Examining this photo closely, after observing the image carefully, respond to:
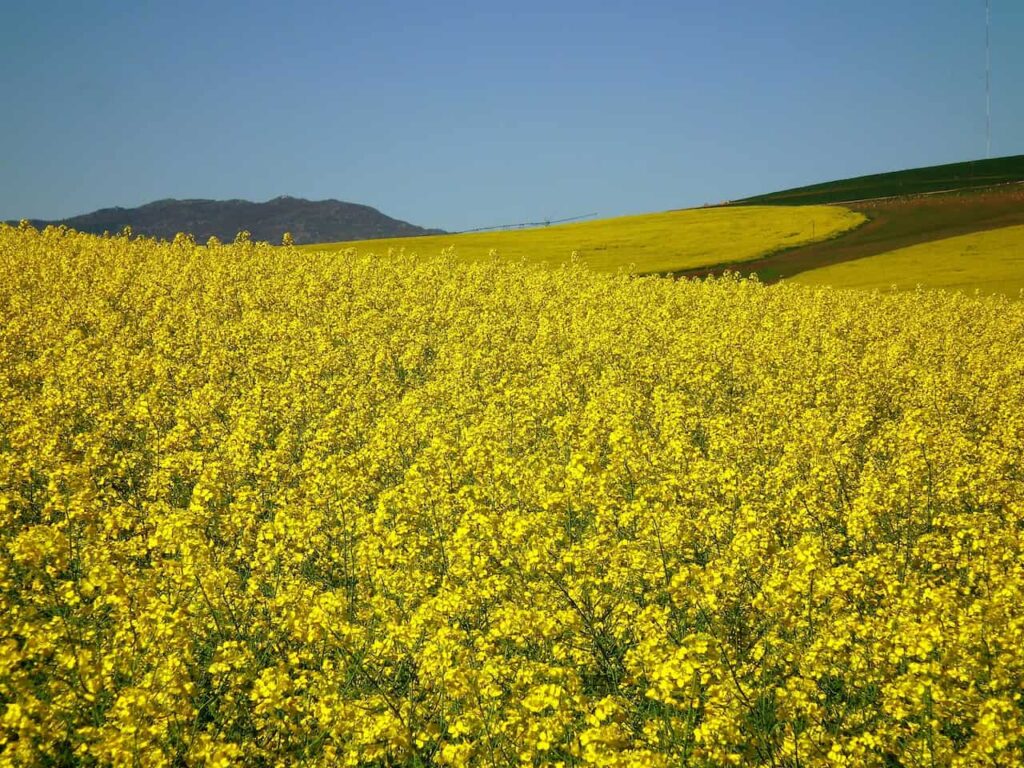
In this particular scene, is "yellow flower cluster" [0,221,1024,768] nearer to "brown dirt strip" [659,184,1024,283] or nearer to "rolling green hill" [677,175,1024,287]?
"rolling green hill" [677,175,1024,287]

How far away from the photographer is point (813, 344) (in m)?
21.8

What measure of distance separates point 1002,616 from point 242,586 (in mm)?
8147

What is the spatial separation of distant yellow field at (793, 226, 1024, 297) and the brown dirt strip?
1.69 m

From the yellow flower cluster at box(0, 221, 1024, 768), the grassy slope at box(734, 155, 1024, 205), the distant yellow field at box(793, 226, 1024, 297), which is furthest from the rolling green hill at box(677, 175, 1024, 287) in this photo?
the yellow flower cluster at box(0, 221, 1024, 768)

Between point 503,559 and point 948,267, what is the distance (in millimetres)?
42882

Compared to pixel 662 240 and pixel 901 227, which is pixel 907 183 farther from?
pixel 662 240

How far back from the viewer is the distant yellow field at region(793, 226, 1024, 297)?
1523 inches

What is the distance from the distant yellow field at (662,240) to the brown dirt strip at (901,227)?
1.64m

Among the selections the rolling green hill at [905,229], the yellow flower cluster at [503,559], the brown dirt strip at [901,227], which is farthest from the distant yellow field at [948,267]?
the yellow flower cluster at [503,559]

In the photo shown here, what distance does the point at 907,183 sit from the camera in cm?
8619

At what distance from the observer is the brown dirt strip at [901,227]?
48.6 metres

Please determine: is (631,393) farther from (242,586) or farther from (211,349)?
(211,349)

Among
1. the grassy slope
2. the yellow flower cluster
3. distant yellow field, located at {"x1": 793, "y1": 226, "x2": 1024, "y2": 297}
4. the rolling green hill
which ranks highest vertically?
the grassy slope

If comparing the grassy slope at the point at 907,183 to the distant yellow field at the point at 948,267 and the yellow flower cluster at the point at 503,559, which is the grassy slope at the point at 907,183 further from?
the yellow flower cluster at the point at 503,559
